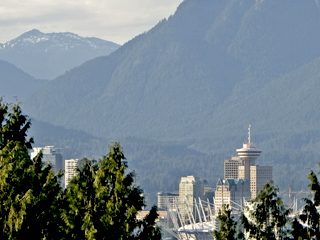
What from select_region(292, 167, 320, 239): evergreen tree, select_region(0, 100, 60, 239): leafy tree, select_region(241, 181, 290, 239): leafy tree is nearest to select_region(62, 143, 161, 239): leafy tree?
select_region(0, 100, 60, 239): leafy tree

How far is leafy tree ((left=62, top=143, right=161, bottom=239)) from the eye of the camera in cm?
4575

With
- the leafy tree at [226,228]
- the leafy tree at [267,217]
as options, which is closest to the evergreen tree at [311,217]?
the leafy tree at [267,217]

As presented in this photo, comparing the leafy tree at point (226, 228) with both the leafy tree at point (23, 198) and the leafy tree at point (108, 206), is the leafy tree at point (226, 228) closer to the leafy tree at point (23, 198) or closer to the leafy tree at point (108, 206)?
the leafy tree at point (108, 206)

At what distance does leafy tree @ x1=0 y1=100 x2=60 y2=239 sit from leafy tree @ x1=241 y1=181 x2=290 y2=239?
8.17m

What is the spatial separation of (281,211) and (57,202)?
9062 millimetres

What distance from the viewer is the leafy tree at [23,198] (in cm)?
4288

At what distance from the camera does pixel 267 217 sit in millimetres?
50844

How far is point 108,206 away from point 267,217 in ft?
25.1

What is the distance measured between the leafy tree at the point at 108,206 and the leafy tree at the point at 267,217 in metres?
4.60

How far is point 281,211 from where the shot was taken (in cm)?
5097

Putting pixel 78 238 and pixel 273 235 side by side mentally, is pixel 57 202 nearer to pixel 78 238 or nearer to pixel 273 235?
pixel 78 238

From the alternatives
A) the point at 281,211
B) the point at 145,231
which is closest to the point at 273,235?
the point at 281,211

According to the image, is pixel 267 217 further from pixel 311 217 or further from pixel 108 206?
pixel 108 206

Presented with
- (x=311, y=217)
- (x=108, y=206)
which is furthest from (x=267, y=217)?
(x=108, y=206)
